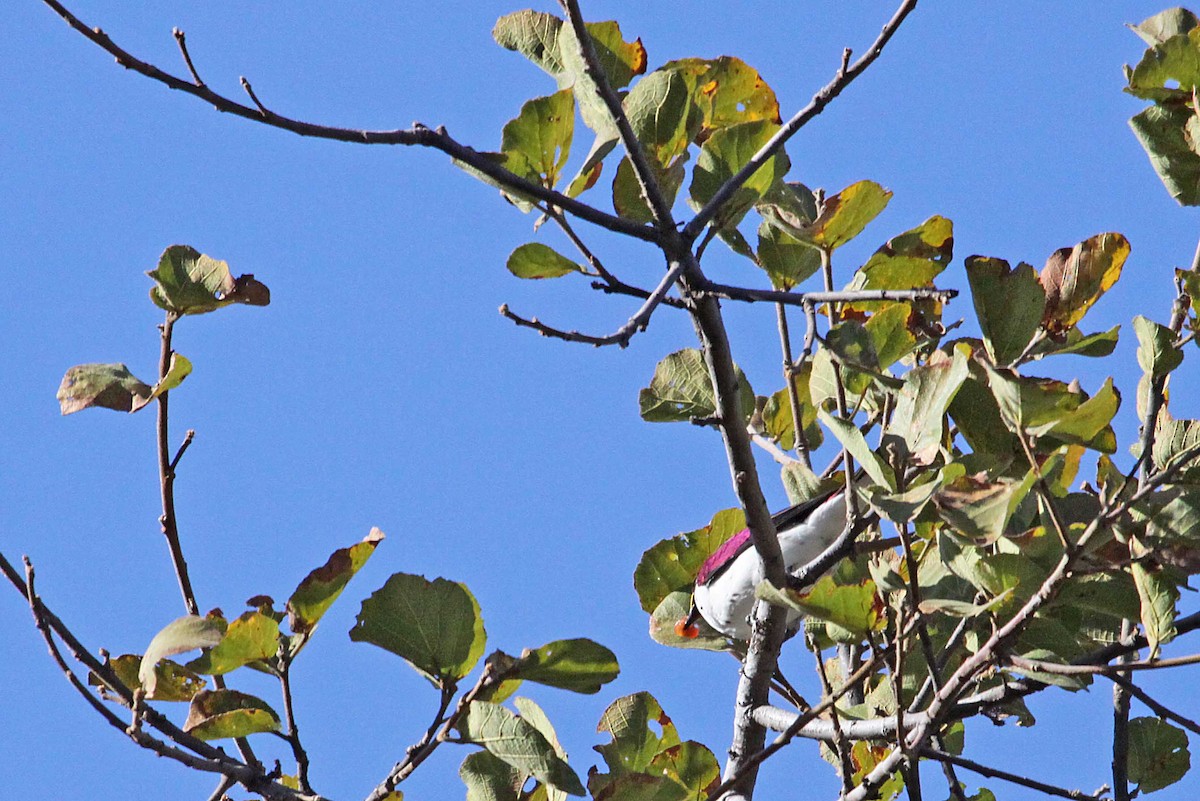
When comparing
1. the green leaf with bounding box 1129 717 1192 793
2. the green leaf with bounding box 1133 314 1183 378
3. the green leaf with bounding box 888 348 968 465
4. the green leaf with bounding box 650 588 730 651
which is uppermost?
the green leaf with bounding box 650 588 730 651

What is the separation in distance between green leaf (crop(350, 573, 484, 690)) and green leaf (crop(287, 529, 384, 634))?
5 cm

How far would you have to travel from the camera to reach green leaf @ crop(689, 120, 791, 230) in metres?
1.76

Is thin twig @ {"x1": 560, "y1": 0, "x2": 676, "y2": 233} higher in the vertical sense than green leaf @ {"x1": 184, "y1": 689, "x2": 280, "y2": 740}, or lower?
higher

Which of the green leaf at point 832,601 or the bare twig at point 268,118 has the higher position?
the bare twig at point 268,118

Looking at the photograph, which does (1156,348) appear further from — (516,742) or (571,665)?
(516,742)

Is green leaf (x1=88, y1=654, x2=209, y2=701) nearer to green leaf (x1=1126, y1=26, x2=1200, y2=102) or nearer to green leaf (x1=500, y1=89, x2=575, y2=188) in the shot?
green leaf (x1=500, y1=89, x2=575, y2=188)

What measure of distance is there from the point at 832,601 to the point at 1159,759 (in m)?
1.21

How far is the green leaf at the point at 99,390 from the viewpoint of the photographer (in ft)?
6.42

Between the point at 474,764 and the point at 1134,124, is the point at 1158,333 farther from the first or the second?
the point at 474,764

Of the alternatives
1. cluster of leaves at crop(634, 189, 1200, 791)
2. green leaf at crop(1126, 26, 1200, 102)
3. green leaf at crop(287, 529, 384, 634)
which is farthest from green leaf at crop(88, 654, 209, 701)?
green leaf at crop(1126, 26, 1200, 102)

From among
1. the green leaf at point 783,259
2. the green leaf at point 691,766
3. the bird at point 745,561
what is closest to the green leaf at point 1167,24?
the green leaf at point 783,259

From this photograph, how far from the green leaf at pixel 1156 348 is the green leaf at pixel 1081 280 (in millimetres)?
176

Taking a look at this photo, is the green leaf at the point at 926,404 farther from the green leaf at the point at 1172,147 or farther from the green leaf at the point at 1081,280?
the green leaf at the point at 1172,147

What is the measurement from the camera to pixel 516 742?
179 centimetres
